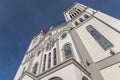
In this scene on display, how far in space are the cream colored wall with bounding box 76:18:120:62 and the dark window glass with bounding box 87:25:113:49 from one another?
304 millimetres

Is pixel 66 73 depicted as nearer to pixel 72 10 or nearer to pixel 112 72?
pixel 112 72

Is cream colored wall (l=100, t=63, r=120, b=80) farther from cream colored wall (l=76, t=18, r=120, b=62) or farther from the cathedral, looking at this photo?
cream colored wall (l=76, t=18, r=120, b=62)

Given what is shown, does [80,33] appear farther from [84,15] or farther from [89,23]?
[84,15]

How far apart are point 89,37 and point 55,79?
821cm

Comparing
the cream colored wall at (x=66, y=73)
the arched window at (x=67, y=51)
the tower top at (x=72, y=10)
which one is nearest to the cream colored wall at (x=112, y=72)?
the cream colored wall at (x=66, y=73)

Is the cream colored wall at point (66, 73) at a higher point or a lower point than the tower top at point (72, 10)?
lower

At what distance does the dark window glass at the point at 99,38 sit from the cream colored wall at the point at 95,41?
1.00 feet

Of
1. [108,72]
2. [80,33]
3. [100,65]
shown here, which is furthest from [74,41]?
[108,72]

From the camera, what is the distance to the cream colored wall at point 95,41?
12.6 metres

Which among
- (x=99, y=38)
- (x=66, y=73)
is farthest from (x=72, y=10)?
(x=66, y=73)

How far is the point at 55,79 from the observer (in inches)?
403

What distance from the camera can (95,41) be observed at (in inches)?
587

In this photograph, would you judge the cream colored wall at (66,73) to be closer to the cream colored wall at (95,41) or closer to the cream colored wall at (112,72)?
the cream colored wall at (112,72)

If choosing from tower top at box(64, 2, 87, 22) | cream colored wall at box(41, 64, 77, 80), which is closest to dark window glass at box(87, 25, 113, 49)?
cream colored wall at box(41, 64, 77, 80)
